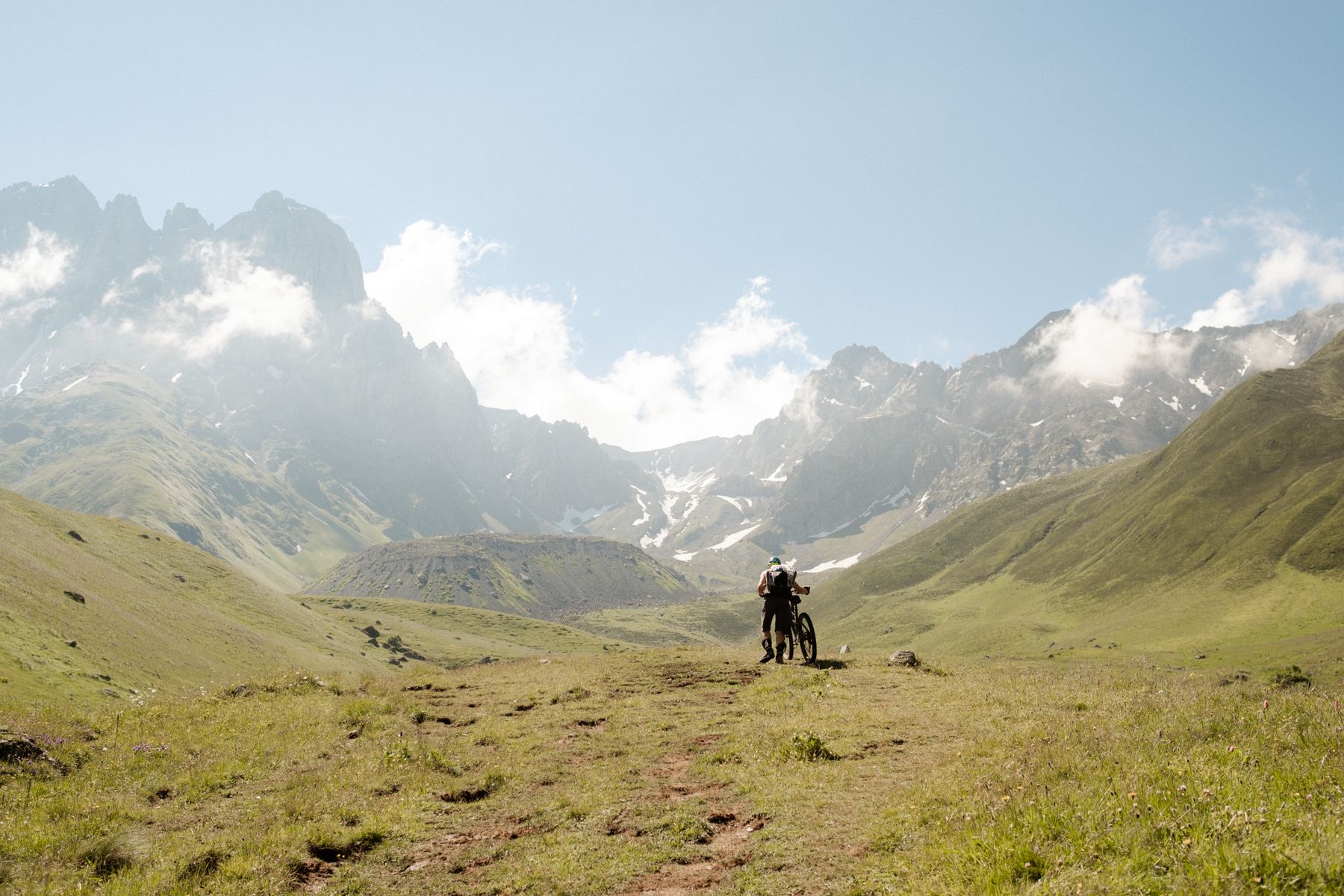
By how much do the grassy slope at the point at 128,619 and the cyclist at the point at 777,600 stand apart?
97.5 feet

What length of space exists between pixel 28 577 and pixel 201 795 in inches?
2349

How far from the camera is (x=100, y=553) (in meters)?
90.5

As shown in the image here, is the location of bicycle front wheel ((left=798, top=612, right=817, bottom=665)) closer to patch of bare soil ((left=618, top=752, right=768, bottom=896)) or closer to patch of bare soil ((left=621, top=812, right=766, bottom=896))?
patch of bare soil ((left=618, top=752, right=768, bottom=896))

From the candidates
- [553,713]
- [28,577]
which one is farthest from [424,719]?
Result: [28,577]

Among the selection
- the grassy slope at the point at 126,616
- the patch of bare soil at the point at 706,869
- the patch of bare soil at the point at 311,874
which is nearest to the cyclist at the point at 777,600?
the patch of bare soil at the point at 706,869

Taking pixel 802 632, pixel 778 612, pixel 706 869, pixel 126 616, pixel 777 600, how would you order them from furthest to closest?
pixel 126 616, pixel 802 632, pixel 778 612, pixel 777 600, pixel 706 869

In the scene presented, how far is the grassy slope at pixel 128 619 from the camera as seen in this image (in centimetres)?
4581

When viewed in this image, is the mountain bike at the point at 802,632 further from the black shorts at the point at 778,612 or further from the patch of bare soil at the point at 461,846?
the patch of bare soil at the point at 461,846

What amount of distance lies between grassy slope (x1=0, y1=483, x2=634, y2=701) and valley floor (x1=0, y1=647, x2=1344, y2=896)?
2083cm

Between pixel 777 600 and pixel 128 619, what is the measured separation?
2663 inches

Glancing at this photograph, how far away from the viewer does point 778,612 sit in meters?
30.2

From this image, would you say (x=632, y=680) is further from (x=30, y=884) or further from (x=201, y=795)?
(x=30, y=884)

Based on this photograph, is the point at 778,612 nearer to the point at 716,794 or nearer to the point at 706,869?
the point at 716,794

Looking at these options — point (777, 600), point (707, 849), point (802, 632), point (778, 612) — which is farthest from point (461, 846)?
point (802, 632)
